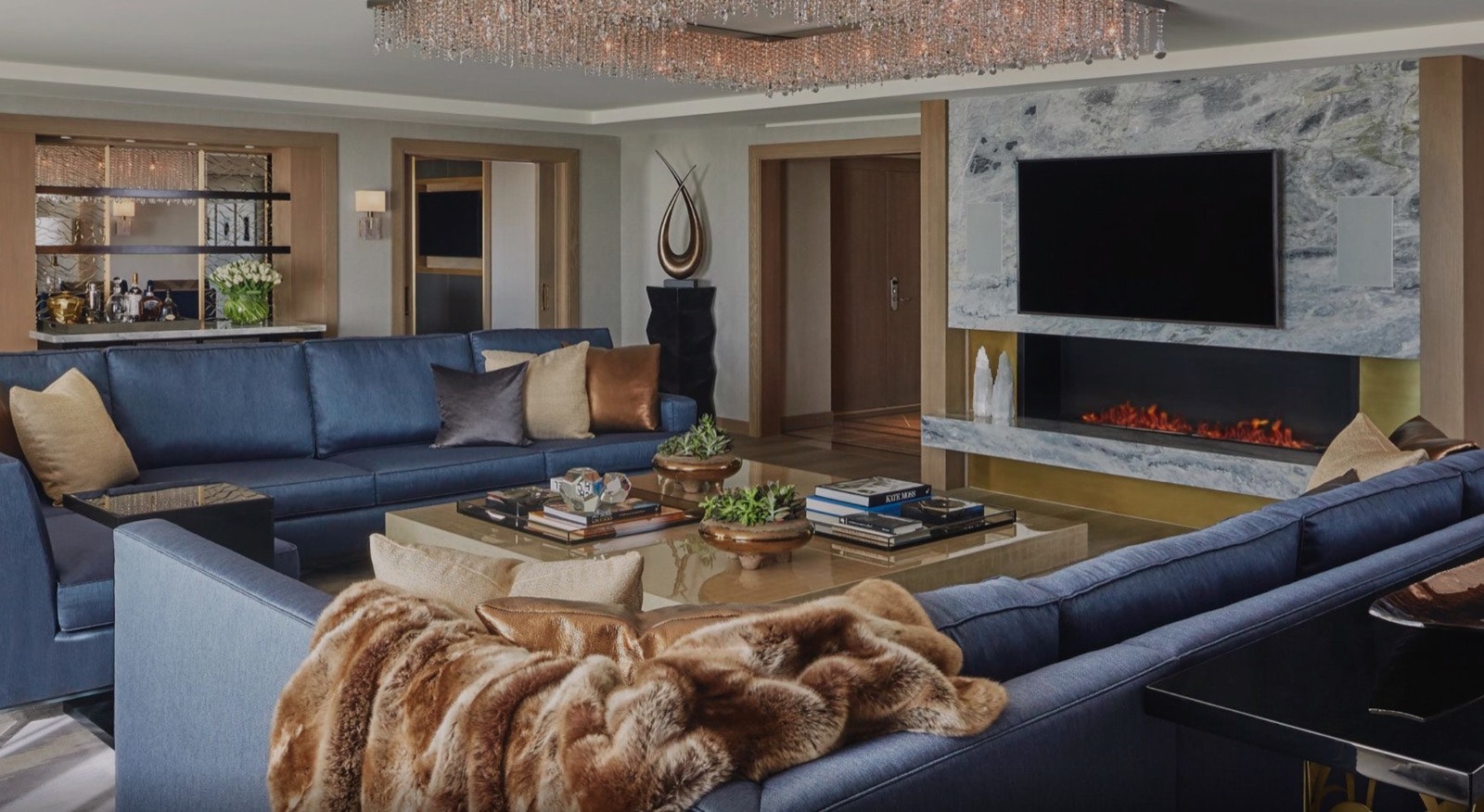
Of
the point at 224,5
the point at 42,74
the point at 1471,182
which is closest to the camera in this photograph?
the point at 224,5

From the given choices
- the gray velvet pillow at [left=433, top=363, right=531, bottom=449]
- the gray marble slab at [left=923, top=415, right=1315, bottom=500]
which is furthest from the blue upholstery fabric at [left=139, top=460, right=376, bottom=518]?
the gray marble slab at [left=923, top=415, right=1315, bottom=500]

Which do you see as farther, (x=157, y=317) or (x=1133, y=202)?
(x=157, y=317)

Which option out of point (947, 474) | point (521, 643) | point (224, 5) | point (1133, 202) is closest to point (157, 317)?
point (224, 5)

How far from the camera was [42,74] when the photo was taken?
675 centimetres

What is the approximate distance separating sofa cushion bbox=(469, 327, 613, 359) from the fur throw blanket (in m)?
4.53

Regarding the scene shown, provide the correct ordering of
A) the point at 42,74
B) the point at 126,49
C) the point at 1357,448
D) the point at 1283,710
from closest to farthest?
the point at 1283,710 < the point at 1357,448 < the point at 126,49 < the point at 42,74

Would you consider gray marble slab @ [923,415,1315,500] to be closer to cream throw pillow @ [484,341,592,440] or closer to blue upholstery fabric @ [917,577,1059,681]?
cream throw pillow @ [484,341,592,440]

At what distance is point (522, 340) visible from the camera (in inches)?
255

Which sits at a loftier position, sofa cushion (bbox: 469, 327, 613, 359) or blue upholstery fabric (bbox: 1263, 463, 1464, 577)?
sofa cushion (bbox: 469, 327, 613, 359)

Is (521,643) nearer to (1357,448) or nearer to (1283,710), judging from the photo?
(1283,710)

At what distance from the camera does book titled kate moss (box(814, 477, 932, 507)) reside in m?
4.32

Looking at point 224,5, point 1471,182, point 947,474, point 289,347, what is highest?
point 224,5

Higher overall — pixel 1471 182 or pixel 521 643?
pixel 1471 182

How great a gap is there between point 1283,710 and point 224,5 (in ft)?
15.0
